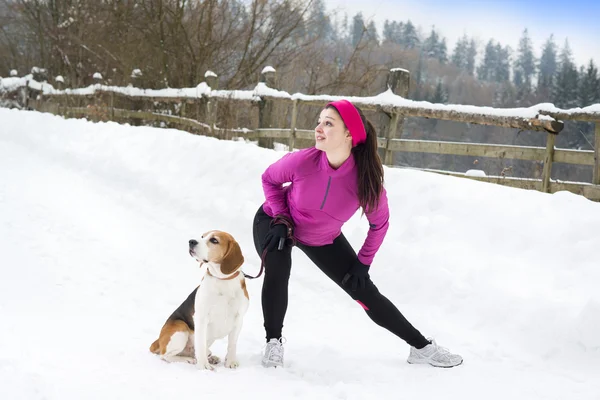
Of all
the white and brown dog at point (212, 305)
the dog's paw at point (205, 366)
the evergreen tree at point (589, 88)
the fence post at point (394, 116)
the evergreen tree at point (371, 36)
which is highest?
the evergreen tree at point (589, 88)

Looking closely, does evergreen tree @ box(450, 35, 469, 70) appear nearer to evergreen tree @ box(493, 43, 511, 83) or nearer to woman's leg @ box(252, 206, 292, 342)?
evergreen tree @ box(493, 43, 511, 83)

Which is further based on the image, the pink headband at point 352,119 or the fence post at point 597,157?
the fence post at point 597,157

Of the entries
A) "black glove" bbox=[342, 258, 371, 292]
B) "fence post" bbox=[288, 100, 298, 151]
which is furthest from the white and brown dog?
"fence post" bbox=[288, 100, 298, 151]

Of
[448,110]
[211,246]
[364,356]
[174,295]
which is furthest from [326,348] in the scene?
[448,110]

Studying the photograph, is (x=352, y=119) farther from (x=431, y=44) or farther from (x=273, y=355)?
(x=431, y=44)

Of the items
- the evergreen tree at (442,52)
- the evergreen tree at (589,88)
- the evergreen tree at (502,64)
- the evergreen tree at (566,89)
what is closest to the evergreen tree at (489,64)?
the evergreen tree at (502,64)

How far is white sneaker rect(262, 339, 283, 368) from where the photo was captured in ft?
11.0

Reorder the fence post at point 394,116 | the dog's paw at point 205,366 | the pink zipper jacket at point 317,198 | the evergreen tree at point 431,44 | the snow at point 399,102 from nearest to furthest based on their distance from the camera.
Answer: the dog's paw at point 205,366, the pink zipper jacket at point 317,198, the snow at point 399,102, the fence post at point 394,116, the evergreen tree at point 431,44

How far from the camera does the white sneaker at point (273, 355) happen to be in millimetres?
3348

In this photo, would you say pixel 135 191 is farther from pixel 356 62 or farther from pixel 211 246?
pixel 356 62

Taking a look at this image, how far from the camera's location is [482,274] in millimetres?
4645

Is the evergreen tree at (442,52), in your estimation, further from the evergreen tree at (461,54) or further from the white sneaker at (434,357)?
the white sneaker at (434,357)

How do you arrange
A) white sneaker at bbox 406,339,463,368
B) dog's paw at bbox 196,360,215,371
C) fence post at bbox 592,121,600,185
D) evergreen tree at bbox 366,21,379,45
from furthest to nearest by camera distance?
evergreen tree at bbox 366,21,379,45 → fence post at bbox 592,121,600,185 → white sneaker at bbox 406,339,463,368 → dog's paw at bbox 196,360,215,371

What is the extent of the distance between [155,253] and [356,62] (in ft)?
32.5
